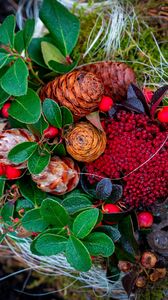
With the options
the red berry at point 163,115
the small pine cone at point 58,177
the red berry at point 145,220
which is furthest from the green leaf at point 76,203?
the red berry at point 163,115

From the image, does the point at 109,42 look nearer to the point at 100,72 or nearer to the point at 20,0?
the point at 100,72

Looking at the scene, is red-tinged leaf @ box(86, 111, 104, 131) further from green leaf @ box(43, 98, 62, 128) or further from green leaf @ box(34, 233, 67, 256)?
green leaf @ box(34, 233, 67, 256)

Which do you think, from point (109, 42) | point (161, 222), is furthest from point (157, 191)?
point (109, 42)

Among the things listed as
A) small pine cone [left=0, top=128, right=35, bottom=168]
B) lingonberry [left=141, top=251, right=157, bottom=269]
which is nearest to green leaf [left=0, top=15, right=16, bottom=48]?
small pine cone [left=0, top=128, right=35, bottom=168]

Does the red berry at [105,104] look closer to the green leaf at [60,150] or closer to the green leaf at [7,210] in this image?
the green leaf at [60,150]

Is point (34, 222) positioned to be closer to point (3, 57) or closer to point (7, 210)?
point (7, 210)
